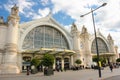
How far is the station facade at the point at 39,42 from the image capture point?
35188 mm

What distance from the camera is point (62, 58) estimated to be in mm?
47406

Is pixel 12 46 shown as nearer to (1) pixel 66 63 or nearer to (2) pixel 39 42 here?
(2) pixel 39 42

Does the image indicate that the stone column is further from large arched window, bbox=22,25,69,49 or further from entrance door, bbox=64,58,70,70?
entrance door, bbox=64,58,70,70

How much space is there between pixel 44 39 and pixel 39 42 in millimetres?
2042

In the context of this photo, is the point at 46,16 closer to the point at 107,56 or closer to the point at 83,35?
the point at 83,35

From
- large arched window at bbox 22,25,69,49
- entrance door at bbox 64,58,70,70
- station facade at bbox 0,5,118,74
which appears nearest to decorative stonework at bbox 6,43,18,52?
station facade at bbox 0,5,118,74

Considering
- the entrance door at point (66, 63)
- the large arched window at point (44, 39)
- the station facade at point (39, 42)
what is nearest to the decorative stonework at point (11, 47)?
the station facade at point (39, 42)

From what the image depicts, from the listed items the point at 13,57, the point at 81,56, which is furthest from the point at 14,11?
the point at 81,56

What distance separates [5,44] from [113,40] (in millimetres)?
50444

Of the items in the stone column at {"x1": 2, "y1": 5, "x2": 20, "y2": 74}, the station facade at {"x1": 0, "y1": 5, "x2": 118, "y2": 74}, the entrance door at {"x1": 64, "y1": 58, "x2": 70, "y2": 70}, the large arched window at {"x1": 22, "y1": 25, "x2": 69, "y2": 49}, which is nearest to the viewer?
the stone column at {"x1": 2, "y1": 5, "x2": 20, "y2": 74}

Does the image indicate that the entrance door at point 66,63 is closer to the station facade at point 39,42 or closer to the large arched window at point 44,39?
the station facade at point 39,42

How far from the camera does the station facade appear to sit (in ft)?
115

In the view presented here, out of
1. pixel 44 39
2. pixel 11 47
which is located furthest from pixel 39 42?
pixel 11 47

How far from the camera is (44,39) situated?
44.7 meters
